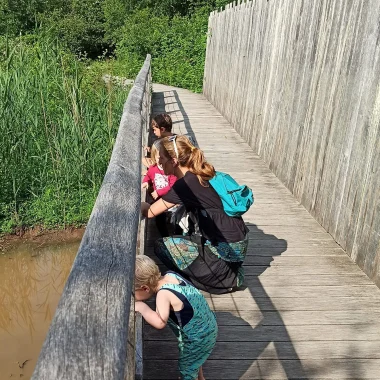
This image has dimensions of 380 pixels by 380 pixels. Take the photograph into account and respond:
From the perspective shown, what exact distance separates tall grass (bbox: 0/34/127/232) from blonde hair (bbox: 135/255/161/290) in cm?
365

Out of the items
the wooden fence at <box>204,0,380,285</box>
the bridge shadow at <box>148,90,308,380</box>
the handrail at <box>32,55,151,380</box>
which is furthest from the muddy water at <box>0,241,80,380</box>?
the handrail at <box>32,55,151,380</box>

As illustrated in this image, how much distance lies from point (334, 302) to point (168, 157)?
1374 mm

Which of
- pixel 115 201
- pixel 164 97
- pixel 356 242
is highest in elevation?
pixel 115 201

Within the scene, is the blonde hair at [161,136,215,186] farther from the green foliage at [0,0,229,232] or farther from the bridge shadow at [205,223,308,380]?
the green foliage at [0,0,229,232]

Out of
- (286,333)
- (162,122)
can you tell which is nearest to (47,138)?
(162,122)

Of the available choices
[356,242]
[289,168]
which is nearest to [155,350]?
[356,242]

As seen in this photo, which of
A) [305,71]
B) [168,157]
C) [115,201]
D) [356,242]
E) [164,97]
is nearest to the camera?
[115,201]

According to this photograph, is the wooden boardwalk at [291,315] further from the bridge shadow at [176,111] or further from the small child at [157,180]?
the bridge shadow at [176,111]

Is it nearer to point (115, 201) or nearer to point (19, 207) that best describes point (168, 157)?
point (115, 201)

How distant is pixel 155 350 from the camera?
2.61m

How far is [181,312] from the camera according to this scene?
2133mm

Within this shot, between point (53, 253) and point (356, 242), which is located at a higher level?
point (356, 242)

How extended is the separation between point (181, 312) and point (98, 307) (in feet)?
4.28

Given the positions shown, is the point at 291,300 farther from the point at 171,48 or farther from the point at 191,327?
the point at 171,48
